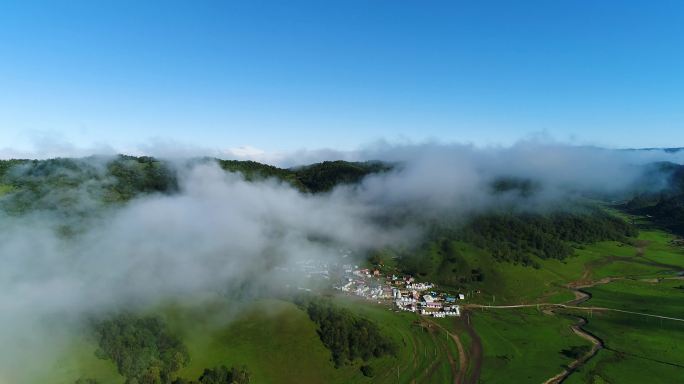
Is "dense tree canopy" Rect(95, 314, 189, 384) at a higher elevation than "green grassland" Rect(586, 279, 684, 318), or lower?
higher

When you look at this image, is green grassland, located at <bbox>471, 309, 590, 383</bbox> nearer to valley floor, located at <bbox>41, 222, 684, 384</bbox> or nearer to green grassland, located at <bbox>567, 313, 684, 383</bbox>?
valley floor, located at <bbox>41, 222, 684, 384</bbox>

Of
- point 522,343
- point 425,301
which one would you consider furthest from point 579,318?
point 425,301

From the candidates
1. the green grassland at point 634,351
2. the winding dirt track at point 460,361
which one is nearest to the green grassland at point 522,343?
the winding dirt track at point 460,361

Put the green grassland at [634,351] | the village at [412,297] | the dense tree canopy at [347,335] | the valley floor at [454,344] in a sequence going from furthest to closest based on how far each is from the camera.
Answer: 1. the village at [412,297]
2. the dense tree canopy at [347,335]
3. the valley floor at [454,344]
4. the green grassland at [634,351]

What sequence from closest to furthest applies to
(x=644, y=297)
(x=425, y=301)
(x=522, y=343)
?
(x=522, y=343)
(x=425, y=301)
(x=644, y=297)

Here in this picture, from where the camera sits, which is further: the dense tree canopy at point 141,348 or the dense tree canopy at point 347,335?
the dense tree canopy at point 347,335

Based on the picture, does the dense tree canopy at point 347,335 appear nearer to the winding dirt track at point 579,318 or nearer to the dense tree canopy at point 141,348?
the dense tree canopy at point 141,348

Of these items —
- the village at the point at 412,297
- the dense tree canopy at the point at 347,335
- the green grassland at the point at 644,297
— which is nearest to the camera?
the dense tree canopy at the point at 347,335

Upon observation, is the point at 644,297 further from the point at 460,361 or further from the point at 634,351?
the point at 460,361

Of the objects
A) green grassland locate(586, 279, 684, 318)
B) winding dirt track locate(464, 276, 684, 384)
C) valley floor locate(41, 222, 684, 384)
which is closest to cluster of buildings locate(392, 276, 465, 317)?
valley floor locate(41, 222, 684, 384)

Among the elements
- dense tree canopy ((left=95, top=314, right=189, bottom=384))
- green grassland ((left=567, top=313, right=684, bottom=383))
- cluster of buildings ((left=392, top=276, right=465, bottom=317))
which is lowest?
cluster of buildings ((left=392, top=276, right=465, bottom=317))
